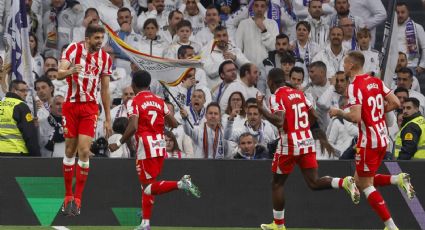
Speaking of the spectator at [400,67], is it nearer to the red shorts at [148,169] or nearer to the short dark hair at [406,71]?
the short dark hair at [406,71]

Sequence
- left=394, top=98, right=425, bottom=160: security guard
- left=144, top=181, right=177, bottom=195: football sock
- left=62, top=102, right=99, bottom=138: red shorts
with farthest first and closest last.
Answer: left=394, top=98, right=425, bottom=160: security guard, left=62, top=102, right=99, bottom=138: red shorts, left=144, top=181, right=177, bottom=195: football sock

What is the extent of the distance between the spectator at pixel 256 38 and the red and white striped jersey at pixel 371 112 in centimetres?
591

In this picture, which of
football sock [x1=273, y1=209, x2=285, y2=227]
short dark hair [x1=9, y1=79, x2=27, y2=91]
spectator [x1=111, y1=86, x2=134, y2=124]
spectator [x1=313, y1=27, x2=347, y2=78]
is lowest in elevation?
football sock [x1=273, y1=209, x2=285, y2=227]

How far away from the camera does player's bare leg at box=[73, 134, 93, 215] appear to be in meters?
16.3

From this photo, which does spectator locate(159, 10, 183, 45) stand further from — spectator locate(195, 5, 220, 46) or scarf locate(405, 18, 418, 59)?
scarf locate(405, 18, 418, 59)

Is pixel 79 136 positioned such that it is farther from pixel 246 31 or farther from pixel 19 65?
pixel 246 31

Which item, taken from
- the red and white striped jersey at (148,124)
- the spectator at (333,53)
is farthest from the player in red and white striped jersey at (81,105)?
the spectator at (333,53)

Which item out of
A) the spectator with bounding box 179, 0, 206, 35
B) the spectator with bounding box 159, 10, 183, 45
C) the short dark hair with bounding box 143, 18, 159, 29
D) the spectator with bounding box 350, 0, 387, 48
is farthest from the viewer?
the spectator with bounding box 350, 0, 387, 48

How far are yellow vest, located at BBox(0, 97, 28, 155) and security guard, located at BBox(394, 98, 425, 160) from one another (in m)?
5.42

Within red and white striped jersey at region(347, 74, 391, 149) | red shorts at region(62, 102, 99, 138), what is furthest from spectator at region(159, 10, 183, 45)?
red and white striped jersey at region(347, 74, 391, 149)

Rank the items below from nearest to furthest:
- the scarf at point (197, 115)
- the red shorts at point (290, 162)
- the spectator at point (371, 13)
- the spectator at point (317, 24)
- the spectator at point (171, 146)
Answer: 1. the red shorts at point (290, 162)
2. the spectator at point (171, 146)
3. the scarf at point (197, 115)
4. the spectator at point (317, 24)
5. the spectator at point (371, 13)

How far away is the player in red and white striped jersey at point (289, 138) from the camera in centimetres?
1597

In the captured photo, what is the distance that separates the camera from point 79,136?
53.5 feet

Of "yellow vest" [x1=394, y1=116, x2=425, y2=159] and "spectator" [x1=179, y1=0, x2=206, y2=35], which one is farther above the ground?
"spectator" [x1=179, y1=0, x2=206, y2=35]
